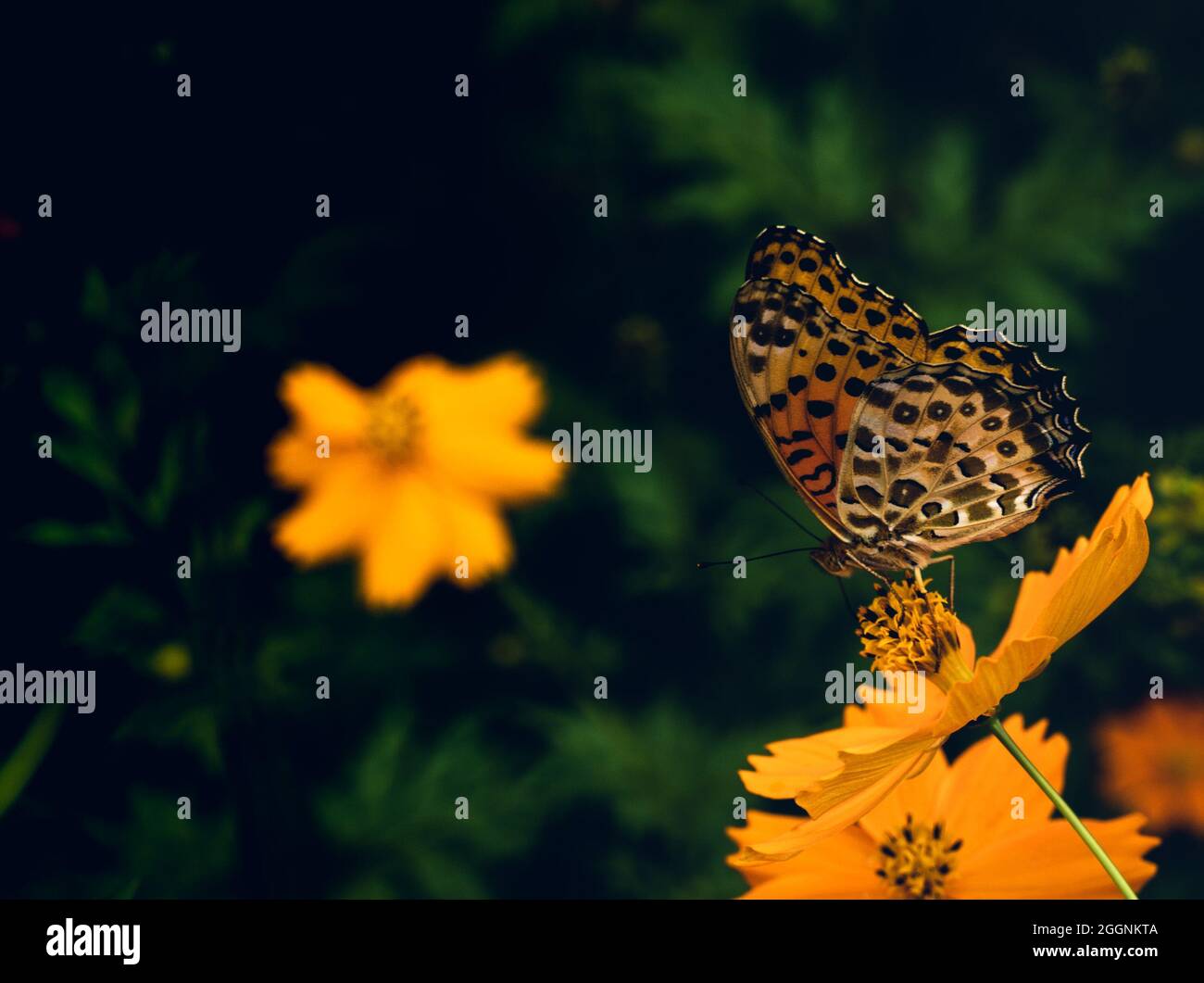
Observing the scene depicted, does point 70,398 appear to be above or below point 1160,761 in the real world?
above

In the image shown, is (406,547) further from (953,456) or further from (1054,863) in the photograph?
(1054,863)

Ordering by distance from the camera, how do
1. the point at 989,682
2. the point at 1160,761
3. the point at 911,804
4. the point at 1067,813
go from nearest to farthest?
1. the point at 1067,813
2. the point at 989,682
3. the point at 911,804
4. the point at 1160,761

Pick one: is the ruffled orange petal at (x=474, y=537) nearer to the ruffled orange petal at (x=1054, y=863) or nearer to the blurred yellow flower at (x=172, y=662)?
the blurred yellow flower at (x=172, y=662)

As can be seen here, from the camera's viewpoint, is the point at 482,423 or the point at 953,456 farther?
the point at 482,423

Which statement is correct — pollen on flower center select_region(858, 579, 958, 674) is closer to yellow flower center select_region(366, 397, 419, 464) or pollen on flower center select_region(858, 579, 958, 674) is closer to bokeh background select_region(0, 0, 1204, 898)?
bokeh background select_region(0, 0, 1204, 898)

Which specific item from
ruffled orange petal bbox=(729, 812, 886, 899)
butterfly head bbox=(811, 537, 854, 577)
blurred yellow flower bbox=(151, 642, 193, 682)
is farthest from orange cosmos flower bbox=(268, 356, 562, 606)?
ruffled orange petal bbox=(729, 812, 886, 899)

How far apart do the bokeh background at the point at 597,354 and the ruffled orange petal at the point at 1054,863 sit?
38 centimetres

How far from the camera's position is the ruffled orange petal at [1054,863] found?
2.82 feet

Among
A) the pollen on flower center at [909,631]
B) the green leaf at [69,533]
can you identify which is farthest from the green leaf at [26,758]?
the pollen on flower center at [909,631]

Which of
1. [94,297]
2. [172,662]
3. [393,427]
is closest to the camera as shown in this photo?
[94,297]

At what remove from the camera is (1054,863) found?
0.89 m

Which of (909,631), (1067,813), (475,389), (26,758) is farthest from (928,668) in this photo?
(475,389)

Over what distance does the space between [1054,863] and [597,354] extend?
0.96 meters
